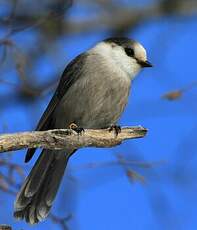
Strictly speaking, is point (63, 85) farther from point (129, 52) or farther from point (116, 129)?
point (116, 129)

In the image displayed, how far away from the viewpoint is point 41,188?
19.8 feet

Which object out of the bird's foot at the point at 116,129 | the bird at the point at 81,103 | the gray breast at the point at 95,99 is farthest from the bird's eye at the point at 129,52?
the bird's foot at the point at 116,129

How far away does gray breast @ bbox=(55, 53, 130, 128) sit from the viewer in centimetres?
589

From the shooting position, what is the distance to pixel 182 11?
9.59 metres

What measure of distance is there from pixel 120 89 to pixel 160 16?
3.59 metres

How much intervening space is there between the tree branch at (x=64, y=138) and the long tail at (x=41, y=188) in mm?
815

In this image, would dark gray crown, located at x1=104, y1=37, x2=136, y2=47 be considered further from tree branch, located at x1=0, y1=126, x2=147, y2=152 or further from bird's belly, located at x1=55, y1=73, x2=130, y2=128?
tree branch, located at x1=0, y1=126, x2=147, y2=152

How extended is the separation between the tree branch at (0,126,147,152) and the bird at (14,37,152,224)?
0.56 metres

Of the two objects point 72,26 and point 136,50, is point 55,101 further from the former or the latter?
point 72,26

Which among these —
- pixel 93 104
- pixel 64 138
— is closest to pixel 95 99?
pixel 93 104

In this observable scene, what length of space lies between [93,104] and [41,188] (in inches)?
28.5

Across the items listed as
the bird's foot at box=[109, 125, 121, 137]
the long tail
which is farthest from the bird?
the bird's foot at box=[109, 125, 121, 137]

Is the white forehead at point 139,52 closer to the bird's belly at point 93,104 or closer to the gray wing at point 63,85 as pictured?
the bird's belly at point 93,104

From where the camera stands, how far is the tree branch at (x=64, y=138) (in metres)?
4.83
